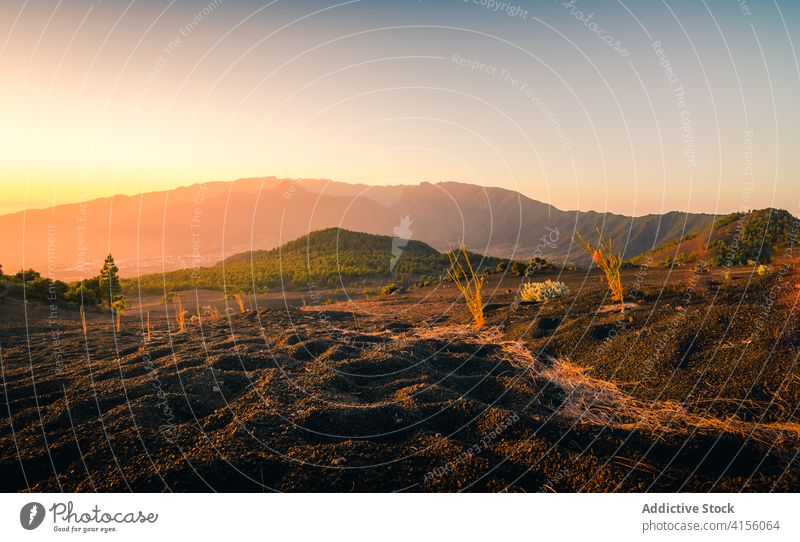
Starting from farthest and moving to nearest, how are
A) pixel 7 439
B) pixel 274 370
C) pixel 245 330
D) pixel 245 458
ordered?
1. pixel 245 330
2. pixel 274 370
3. pixel 7 439
4. pixel 245 458

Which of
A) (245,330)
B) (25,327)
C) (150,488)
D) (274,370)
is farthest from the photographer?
(25,327)

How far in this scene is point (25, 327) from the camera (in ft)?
36.1

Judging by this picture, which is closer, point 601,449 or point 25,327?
point 601,449

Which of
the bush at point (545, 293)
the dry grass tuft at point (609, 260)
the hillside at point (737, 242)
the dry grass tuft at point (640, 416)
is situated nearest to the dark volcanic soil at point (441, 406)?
the dry grass tuft at point (640, 416)

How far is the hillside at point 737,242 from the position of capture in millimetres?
19250

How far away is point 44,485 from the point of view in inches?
156

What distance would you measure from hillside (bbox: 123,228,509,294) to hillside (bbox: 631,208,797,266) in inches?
350

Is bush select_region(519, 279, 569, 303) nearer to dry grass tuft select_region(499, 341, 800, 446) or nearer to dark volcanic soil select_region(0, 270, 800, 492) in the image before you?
dark volcanic soil select_region(0, 270, 800, 492)

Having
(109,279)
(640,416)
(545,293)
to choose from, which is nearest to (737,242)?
(545,293)
